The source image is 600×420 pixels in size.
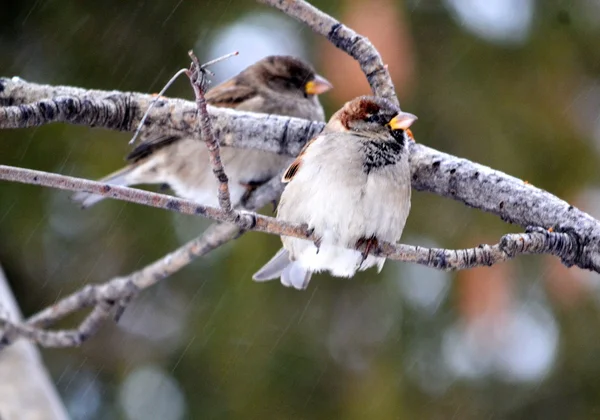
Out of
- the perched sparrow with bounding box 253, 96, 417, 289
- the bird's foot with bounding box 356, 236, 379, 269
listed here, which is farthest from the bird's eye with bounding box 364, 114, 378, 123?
the bird's foot with bounding box 356, 236, 379, 269

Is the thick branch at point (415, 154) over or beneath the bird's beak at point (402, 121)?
beneath

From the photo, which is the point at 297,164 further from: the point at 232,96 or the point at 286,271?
the point at 232,96

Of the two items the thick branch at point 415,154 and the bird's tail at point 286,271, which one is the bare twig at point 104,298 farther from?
the thick branch at point 415,154

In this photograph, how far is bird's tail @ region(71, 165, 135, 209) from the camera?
2623 mm

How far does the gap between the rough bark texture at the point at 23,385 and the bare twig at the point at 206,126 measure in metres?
1.27

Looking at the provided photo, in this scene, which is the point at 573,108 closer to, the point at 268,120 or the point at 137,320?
the point at 268,120

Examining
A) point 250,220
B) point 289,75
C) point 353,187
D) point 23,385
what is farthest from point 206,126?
point 289,75

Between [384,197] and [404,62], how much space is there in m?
0.94

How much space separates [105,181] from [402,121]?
4.17 ft

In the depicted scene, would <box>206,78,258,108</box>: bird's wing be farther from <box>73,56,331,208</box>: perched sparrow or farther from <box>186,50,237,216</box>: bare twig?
<box>186,50,237,216</box>: bare twig

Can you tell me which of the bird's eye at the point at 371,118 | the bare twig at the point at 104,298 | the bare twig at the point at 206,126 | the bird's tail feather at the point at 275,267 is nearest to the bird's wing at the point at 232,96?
the bare twig at the point at 104,298

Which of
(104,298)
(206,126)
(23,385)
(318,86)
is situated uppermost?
(318,86)

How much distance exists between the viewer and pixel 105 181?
9.00 feet

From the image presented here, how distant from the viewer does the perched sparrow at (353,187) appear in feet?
5.92
